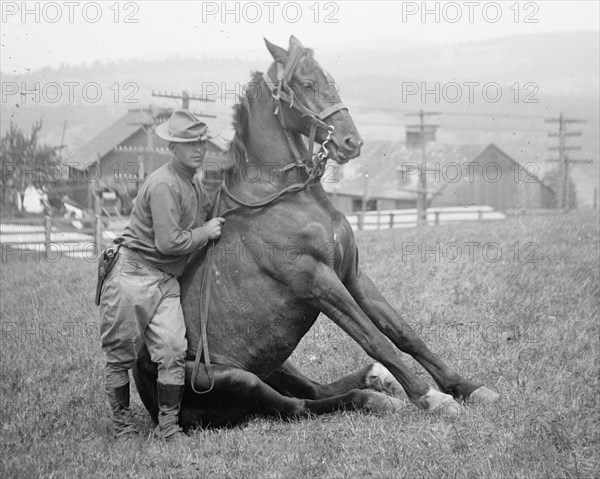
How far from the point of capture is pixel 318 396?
6.86m

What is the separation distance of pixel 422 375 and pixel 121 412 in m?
2.57

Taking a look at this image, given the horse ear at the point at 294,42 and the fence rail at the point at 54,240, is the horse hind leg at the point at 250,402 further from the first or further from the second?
the fence rail at the point at 54,240

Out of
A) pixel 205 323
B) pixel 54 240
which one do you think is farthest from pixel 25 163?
pixel 205 323

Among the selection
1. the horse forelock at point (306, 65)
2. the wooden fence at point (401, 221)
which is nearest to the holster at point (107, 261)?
the horse forelock at point (306, 65)

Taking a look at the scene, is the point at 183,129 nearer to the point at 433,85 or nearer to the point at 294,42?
the point at 294,42

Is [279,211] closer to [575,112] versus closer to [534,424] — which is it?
[534,424]

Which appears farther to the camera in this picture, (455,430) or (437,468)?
(455,430)

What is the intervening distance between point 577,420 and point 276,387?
240cm

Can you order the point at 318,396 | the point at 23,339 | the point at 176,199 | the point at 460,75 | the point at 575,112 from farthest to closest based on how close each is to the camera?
the point at 460,75 → the point at 575,112 → the point at 23,339 → the point at 318,396 → the point at 176,199

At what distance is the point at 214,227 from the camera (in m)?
6.18

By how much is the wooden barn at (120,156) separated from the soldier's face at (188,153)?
25369 millimetres

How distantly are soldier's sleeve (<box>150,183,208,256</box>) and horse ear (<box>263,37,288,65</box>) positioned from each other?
123 centimetres

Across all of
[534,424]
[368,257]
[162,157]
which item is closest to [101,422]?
[534,424]

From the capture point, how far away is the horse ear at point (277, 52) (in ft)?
20.2
